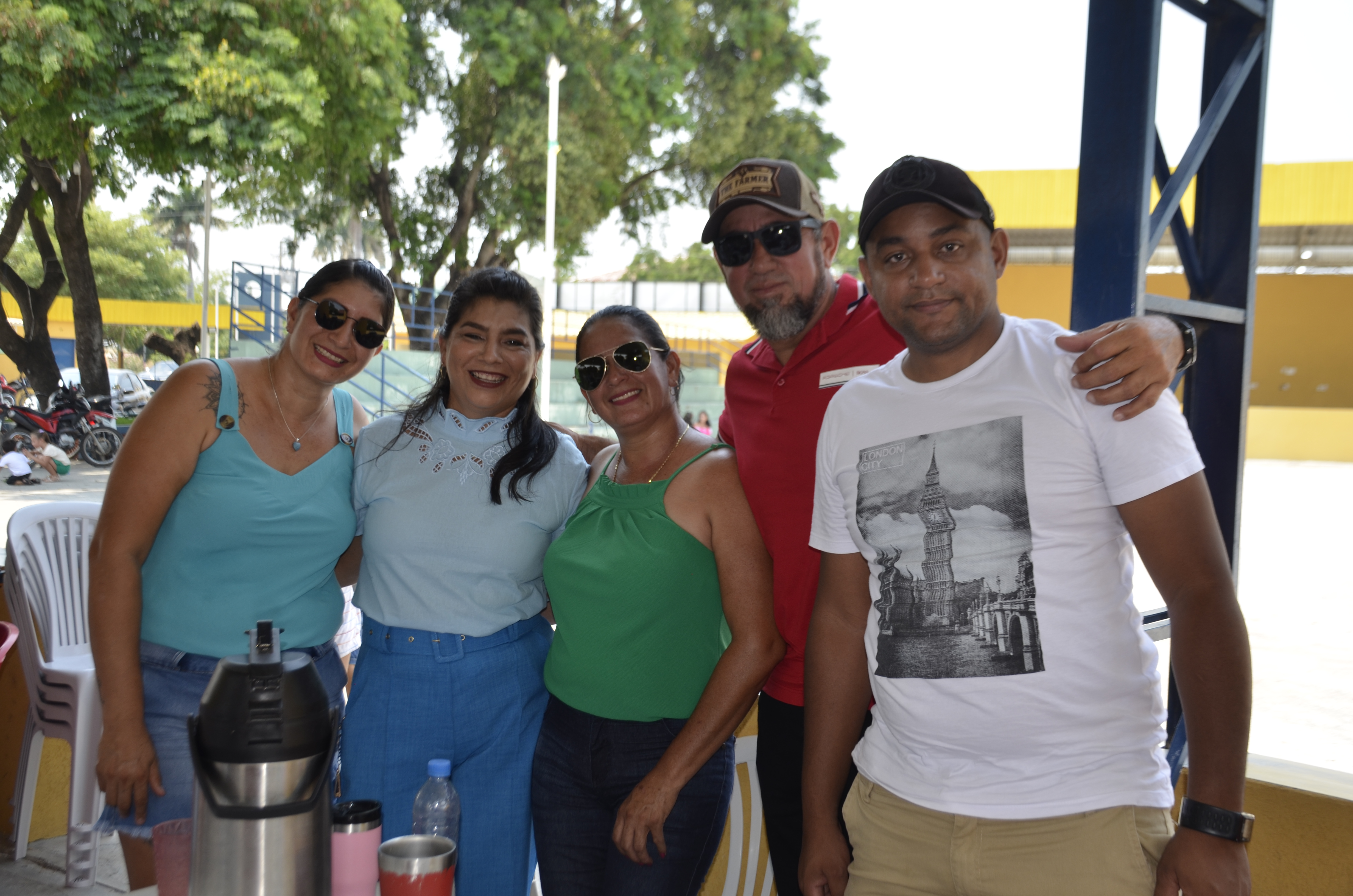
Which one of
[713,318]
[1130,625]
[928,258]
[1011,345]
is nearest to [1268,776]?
[1130,625]

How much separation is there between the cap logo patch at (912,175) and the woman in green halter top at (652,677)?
67 centimetres

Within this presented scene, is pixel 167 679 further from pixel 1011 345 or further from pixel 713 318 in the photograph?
pixel 713 318

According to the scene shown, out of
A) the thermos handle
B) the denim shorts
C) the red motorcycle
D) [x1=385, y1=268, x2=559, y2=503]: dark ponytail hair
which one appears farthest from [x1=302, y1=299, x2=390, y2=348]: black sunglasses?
the red motorcycle

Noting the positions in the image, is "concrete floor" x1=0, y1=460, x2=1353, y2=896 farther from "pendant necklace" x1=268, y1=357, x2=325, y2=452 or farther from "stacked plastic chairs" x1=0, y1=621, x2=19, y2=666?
"stacked plastic chairs" x1=0, y1=621, x2=19, y2=666

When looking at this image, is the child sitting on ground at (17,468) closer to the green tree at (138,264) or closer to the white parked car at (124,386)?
the white parked car at (124,386)

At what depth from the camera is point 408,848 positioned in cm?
142

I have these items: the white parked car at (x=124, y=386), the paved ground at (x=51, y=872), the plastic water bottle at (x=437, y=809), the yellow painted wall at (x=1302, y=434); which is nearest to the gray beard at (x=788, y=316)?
the plastic water bottle at (x=437, y=809)

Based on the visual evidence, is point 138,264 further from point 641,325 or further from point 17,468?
point 641,325

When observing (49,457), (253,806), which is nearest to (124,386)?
(49,457)

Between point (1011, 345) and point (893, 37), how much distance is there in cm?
1345

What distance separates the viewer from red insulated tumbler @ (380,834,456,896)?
4.56 feet

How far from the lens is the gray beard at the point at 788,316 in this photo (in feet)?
7.22

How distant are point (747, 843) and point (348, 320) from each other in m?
1.86

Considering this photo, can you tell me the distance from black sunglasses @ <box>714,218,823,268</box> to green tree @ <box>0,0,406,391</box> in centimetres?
693
